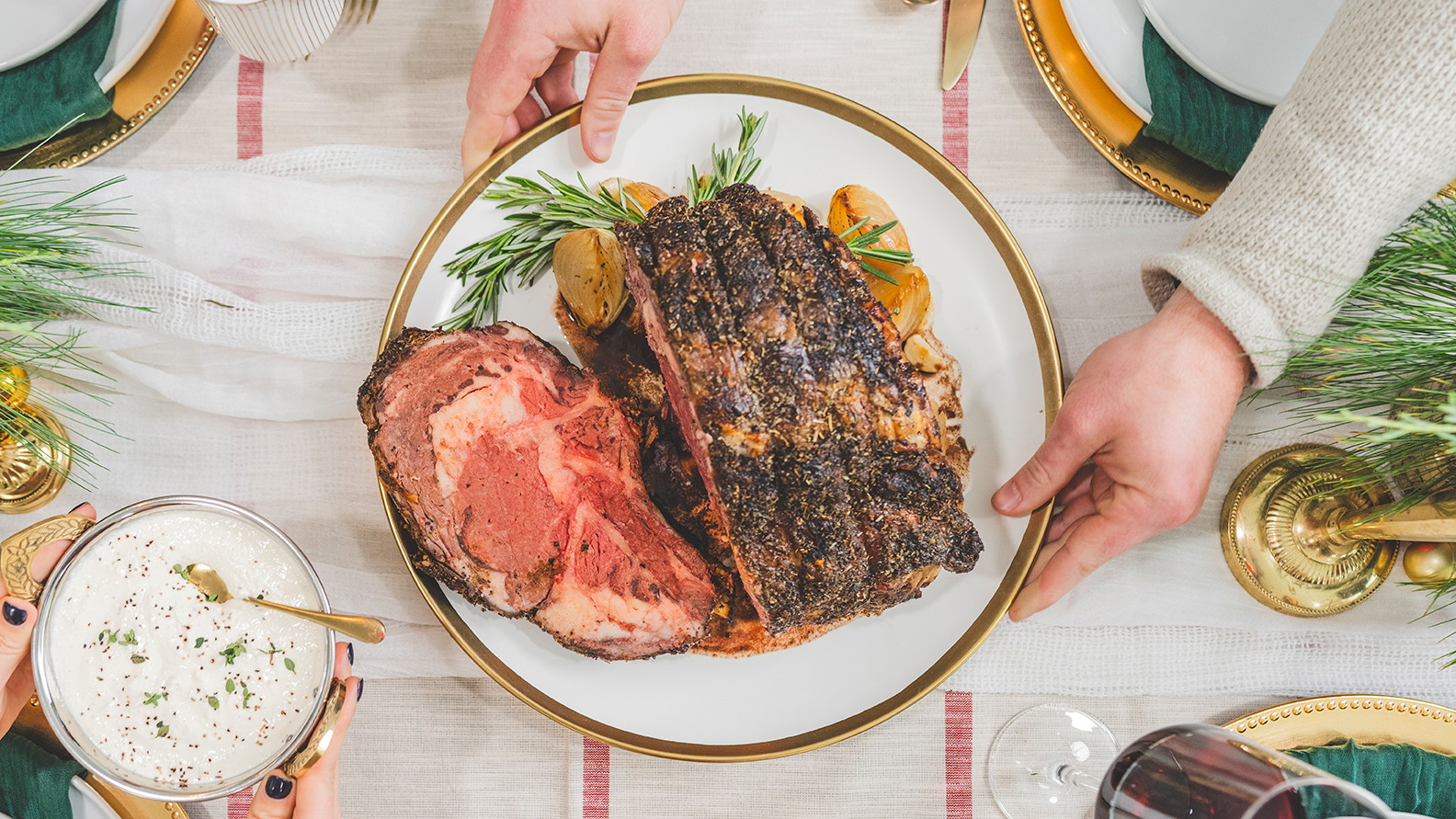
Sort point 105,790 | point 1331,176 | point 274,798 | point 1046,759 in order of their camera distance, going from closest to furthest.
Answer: point 1331,176 → point 274,798 → point 105,790 → point 1046,759

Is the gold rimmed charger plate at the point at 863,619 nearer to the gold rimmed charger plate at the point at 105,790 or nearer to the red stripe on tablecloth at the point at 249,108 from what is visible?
the red stripe on tablecloth at the point at 249,108

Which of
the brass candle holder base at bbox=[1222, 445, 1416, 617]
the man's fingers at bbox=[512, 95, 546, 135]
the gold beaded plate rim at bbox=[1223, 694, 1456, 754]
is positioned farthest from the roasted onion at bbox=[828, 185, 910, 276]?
the gold beaded plate rim at bbox=[1223, 694, 1456, 754]

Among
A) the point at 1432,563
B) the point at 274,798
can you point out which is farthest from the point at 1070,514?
the point at 274,798

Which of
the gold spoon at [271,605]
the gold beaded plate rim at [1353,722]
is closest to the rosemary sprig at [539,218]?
the gold spoon at [271,605]

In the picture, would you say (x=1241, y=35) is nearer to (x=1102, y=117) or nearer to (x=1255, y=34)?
(x=1255, y=34)

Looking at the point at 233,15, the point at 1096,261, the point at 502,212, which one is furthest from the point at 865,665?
the point at 233,15

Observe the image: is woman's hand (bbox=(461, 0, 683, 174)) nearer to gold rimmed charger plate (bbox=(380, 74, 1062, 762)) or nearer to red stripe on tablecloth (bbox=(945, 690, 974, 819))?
gold rimmed charger plate (bbox=(380, 74, 1062, 762))

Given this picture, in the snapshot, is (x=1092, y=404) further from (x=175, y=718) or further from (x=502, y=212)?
(x=175, y=718)
